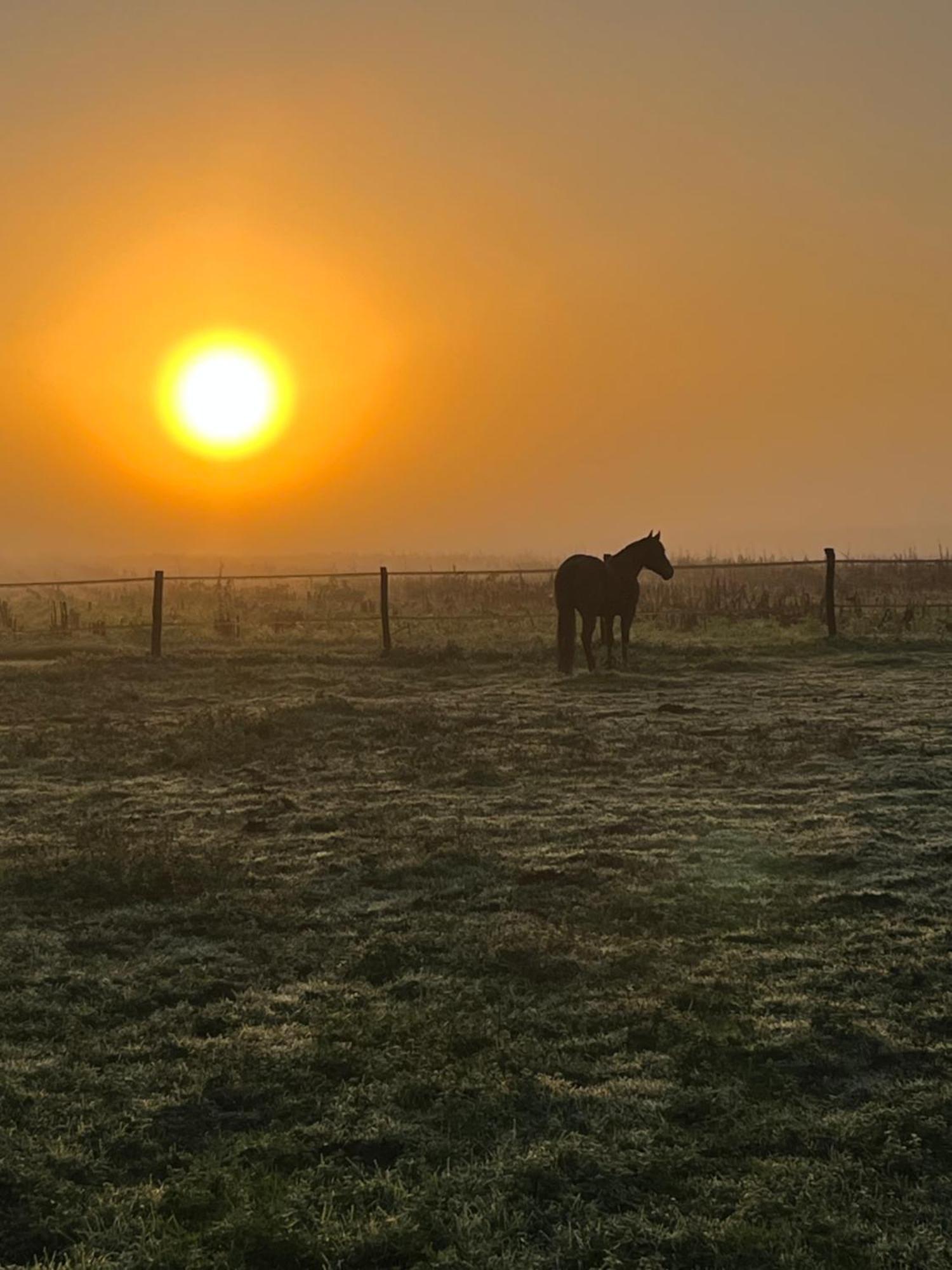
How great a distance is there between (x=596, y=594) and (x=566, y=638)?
91cm

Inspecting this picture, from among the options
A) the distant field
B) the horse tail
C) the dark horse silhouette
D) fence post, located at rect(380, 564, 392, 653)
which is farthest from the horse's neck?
fence post, located at rect(380, 564, 392, 653)

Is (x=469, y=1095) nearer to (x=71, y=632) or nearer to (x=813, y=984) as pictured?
(x=813, y=984)

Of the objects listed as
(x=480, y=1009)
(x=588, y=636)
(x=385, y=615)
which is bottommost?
(x=480, y=1009)

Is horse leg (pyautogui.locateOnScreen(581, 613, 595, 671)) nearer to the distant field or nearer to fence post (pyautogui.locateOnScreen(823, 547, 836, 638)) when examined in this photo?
the distant field

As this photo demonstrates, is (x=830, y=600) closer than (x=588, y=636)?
No

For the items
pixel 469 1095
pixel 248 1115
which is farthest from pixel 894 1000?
pixel 248 1115

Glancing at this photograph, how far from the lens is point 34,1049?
160 inches

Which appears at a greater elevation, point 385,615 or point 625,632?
point 385,615

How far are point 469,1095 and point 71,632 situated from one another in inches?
837

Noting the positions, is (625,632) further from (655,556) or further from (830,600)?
(830,600)

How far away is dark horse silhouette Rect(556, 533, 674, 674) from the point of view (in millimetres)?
15828

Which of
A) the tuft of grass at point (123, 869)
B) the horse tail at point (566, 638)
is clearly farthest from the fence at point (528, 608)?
the tuft of grass at point (123, 869)

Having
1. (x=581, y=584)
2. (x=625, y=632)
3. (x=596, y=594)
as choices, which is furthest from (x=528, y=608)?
(x=581, y=584)

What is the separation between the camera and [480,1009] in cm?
440
